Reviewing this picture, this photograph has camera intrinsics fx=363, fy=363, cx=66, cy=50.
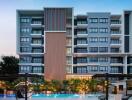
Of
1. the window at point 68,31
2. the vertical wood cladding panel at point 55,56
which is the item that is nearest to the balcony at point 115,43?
the window at point 68,31

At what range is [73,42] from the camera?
3181 centimetres

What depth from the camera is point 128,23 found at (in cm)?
3247

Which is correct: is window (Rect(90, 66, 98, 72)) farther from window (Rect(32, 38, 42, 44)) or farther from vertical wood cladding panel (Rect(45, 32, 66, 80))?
window (Rect(32, 38, 42, 44))

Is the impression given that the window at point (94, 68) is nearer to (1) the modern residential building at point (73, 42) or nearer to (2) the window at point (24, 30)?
(1) the modern residential building at point (73, 42)

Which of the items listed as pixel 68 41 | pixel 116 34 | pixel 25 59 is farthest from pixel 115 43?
pixel 25 59

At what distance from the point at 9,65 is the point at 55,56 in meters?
4.02

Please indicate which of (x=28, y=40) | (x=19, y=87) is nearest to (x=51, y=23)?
(x=28, y=40)

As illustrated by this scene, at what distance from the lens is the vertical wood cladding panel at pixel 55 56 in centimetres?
3082

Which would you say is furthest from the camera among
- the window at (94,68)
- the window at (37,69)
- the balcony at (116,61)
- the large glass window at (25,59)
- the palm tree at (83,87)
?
the balcony at (116,61)

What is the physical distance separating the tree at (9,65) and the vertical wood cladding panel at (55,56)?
282 centimetres

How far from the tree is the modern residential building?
58 centimetres

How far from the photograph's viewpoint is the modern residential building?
31.4m

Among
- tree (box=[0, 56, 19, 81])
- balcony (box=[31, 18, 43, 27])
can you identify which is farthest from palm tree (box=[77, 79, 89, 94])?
balcony (box=[31, 18, 43, 27])

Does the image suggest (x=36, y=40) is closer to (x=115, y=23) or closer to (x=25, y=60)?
(x=25, y=60)
